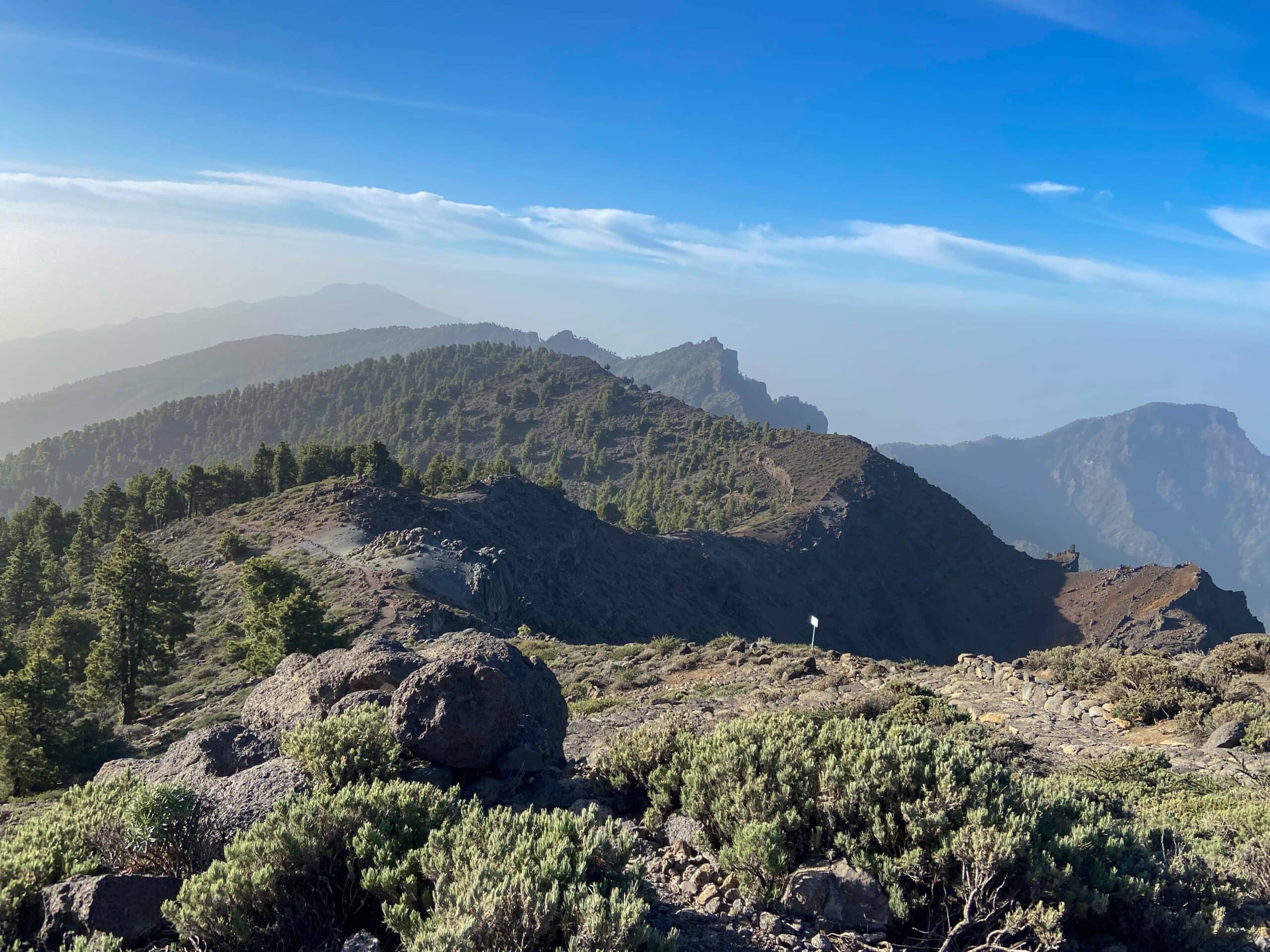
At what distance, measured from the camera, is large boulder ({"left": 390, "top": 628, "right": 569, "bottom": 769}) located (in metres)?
8.12

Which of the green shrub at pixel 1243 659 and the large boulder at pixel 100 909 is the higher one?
the large boulder at pixel 100 909

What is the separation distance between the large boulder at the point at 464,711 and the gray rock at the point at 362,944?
305cm

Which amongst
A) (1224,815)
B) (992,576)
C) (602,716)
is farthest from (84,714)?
(992,576)

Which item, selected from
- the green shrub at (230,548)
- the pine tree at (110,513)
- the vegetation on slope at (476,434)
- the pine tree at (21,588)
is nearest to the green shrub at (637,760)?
the green shrub at (230,548)

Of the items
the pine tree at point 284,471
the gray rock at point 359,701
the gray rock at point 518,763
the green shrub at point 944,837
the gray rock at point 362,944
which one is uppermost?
the green shrub at point 944,837

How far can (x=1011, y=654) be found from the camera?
8400 cm

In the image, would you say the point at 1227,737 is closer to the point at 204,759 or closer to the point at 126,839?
the point at 204,759

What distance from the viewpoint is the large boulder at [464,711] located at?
26.7 ft

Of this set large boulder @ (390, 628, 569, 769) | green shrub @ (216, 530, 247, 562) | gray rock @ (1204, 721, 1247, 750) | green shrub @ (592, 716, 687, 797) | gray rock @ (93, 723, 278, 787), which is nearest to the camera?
gray rock @ (93, 723, 278, 787)

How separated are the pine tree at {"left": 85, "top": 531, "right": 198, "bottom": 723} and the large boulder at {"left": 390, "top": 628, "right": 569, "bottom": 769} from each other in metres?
20.8

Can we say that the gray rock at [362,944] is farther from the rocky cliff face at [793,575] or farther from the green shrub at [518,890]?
the rocky cliff face at [793,575]

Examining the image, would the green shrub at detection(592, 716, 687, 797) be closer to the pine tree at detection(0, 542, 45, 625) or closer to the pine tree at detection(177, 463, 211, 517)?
the pine tree at detection(0, 542, 45, 625)

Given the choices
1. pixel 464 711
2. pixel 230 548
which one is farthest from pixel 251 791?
pixel 230 548

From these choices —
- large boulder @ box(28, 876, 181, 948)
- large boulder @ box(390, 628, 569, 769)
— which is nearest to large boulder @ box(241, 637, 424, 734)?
large boulder @ box(390, 628, 569, 769)
